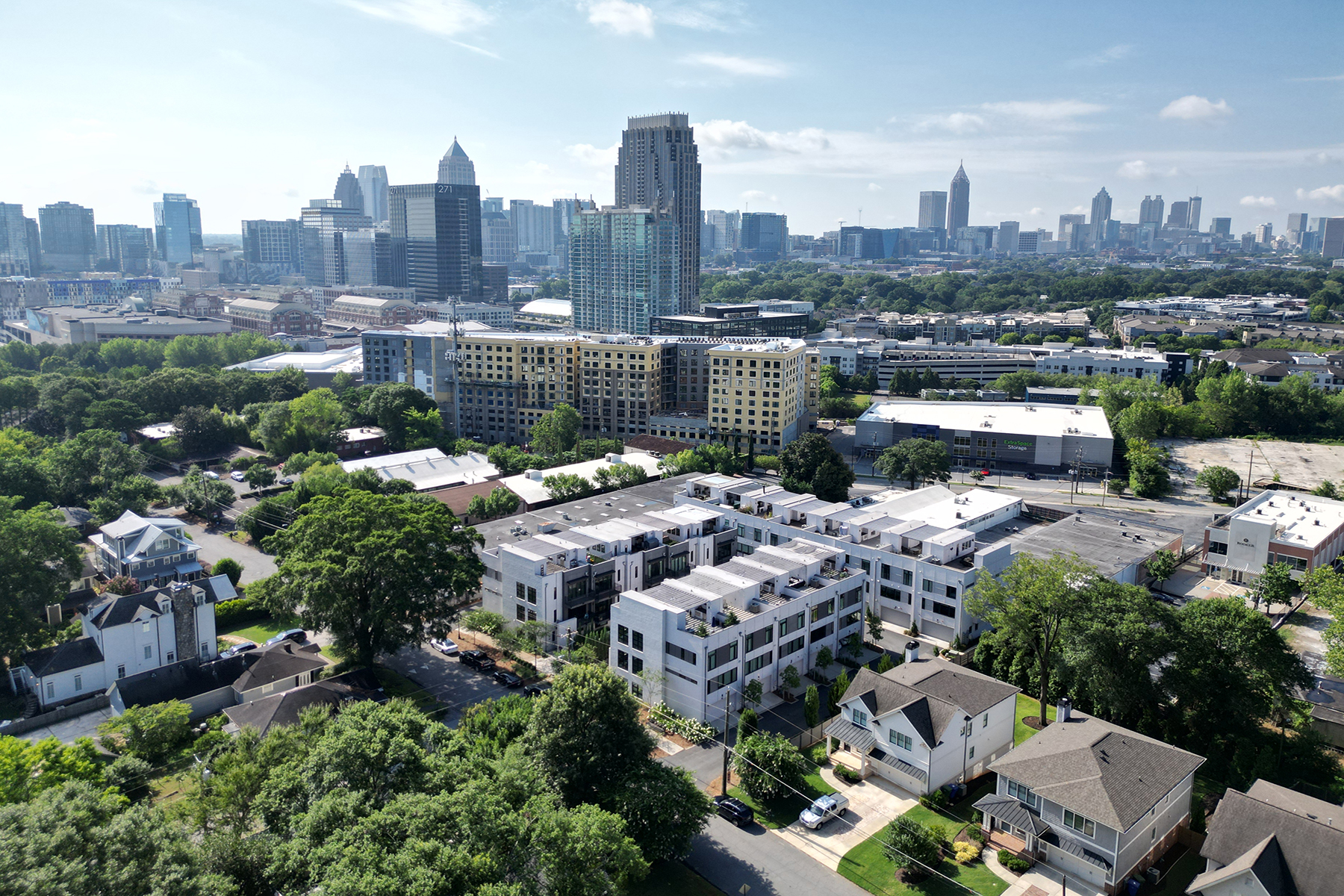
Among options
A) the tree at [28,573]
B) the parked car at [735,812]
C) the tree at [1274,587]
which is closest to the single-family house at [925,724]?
the parked car at [735,812]

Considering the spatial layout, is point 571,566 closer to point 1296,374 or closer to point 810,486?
point 810,486

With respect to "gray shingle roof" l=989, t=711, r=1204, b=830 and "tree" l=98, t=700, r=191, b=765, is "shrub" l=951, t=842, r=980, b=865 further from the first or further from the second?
"tree" l=98, t=700, r=191, b=765

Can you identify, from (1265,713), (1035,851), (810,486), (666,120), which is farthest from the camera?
(666,120)

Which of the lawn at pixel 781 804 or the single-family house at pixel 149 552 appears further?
the single-family house at pixel 149 552

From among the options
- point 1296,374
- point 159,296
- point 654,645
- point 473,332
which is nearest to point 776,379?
point 473,332

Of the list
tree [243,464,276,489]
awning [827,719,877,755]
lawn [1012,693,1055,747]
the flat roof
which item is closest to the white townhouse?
awning [827,719,877,755]

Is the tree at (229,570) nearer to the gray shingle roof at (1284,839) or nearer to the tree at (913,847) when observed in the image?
the tree at (913,847)

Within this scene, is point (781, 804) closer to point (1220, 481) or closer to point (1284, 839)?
point (1284, 839)
